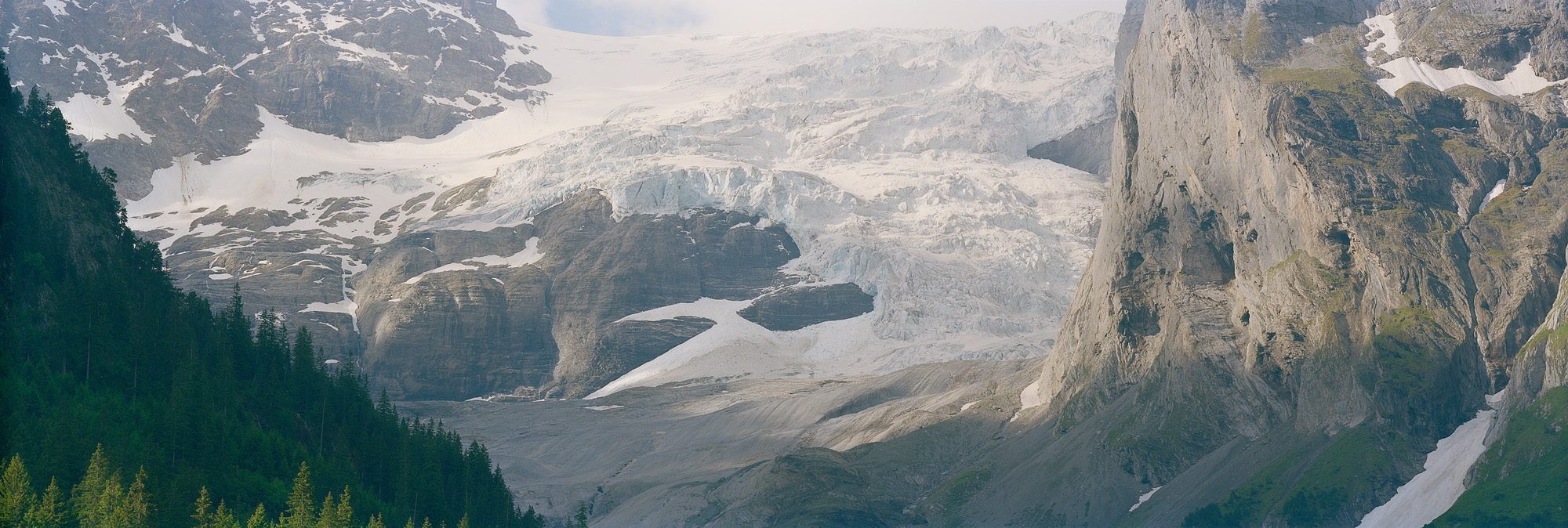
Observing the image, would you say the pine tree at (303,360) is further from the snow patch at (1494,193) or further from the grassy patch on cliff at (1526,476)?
the snow patch at (1494,193)

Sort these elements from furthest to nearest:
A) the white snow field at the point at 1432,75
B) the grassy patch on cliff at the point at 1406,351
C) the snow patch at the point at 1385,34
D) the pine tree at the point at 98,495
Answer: the snow patch at the point at 1385,34 → the white snow field at the point at 1432,75 → the grassy patch on cliff at the point at 1406,351 → the pine tree at the point at 98,495

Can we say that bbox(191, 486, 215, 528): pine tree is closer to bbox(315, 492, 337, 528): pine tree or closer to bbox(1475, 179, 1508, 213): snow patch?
bbox(315, 492, 337, 528): pine tree

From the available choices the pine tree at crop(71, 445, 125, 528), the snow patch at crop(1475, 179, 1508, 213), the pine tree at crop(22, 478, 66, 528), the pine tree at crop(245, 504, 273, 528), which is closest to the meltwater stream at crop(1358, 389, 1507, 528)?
the snow patch at crop(1475, 179, 1508, 213)

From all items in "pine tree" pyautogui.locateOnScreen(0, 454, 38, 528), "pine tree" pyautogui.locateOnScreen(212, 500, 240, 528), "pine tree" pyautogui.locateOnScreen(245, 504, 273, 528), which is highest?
"pine tree" pyautogui.locateOnScreen(0, 454, 38, 528)

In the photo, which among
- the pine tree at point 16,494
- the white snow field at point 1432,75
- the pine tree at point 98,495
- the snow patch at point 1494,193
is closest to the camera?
the pine tree at point 16,494

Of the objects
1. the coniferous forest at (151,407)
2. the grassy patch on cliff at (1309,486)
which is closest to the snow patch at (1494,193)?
the grassy patch on cliff at (1309,486)

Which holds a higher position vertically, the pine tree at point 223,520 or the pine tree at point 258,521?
the pine tree at point 223,520

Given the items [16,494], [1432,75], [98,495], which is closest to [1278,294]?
[1432,75]
